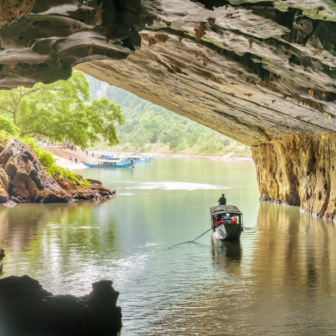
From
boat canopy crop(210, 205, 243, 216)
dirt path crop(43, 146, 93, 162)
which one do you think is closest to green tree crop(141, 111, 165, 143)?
dirt path crop(43, 146, 93, 162)

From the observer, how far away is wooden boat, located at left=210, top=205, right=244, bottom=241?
17219 mm

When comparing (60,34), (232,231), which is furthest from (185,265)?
(60,34)

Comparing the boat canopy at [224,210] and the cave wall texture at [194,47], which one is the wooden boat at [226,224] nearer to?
the boat canopy at [224,210]

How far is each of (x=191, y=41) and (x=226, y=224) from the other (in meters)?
10.0

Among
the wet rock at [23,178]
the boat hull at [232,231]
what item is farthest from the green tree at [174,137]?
the boat hull at [232,231]

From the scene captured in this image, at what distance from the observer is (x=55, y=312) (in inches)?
315

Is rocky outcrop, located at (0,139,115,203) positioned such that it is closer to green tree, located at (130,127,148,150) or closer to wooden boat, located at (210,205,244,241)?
wooden boat, located at (210,205,244,241)

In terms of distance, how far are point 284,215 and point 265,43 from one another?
18053mm

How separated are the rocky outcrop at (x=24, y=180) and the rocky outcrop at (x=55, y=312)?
18749 millimetres

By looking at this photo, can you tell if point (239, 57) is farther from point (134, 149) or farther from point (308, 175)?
point (134, 149)

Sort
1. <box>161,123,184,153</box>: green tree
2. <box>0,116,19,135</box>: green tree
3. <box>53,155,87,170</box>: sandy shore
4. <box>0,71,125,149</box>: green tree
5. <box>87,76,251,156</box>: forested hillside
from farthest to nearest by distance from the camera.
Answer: <box>161,123,184,153</box>: green tree → <box>87,76,251,156</box>: forested hillside → <box>53,155,87,170</box>: sandy shore → <box>0,71,125,149</box>: green tree → <box>0,116,19,135</box>: green tree

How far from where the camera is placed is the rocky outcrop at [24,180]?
25.9 m

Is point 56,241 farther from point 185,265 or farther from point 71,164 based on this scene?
point 71,164

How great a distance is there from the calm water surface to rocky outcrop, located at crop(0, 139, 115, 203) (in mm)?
1562
